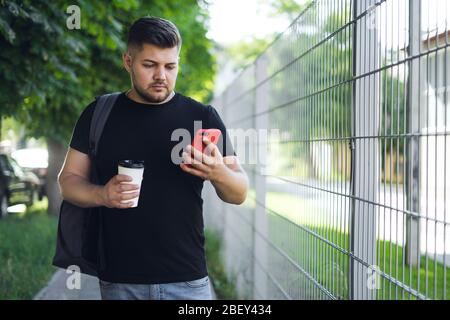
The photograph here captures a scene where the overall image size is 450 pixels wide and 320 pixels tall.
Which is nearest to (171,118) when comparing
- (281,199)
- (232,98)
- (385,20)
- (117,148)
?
(117,148)

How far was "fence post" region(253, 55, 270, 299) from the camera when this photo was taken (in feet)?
19.0

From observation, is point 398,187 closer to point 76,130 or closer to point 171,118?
point 171,118

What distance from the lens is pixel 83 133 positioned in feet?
9.78

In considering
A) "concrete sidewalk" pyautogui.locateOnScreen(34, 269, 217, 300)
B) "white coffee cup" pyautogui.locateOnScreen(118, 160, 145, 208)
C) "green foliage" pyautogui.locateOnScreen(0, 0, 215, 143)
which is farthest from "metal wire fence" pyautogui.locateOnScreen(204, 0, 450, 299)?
"concrete sidewalk" pyautogui.locateOnScreen(34, 269, 217, 300)

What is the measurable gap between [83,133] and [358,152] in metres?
1.23

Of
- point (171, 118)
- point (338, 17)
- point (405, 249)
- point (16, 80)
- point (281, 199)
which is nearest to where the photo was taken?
point (405, 249)

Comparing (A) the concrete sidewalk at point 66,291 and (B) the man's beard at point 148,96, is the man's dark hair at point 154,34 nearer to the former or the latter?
(B) the man's beard at point 148,96

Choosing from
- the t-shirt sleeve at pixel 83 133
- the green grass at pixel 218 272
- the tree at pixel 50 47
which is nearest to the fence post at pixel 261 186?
the green grass at pixel 218 272

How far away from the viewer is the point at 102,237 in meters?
3.00

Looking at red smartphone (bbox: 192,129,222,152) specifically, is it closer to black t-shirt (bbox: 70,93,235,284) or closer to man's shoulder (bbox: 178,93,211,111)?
black t-shirt (bbox: 70,93,235,284)

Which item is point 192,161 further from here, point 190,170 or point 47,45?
point 47,45

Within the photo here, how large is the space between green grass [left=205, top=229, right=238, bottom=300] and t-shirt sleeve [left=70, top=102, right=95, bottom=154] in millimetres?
4466

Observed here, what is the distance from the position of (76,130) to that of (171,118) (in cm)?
42

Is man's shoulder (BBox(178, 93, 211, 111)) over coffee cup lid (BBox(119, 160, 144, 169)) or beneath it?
over
